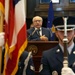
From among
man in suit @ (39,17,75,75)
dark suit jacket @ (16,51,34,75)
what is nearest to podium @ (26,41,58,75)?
dark suit jacket @ (16,51,34,75)

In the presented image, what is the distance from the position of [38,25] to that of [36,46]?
0.97 m

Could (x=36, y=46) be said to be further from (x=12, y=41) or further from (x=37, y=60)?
(x=12, y=41)

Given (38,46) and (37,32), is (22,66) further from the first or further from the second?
(37,32)

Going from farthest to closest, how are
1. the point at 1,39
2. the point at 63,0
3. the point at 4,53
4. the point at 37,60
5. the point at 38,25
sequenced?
the point at 63,0 → the point at 38,25 → the point at 37,60 → the point at 4,53 → the point at 1,39

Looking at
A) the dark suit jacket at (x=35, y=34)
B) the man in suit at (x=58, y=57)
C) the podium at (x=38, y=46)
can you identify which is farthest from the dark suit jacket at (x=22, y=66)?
the dark suit jacket at (x=35, y=34)

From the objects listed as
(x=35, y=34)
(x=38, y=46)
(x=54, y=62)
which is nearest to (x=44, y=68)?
(x=54, y=62)

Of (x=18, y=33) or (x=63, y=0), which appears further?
(x=63, y=0)

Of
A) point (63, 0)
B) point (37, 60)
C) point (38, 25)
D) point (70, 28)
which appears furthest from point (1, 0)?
point (63, 0)

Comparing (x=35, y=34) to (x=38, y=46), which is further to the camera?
(x=35, y=34)

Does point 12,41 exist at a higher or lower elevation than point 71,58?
higher

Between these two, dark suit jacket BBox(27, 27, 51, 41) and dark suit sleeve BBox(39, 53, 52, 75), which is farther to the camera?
dark suit jacket BBox(27, 27, 51, 41)

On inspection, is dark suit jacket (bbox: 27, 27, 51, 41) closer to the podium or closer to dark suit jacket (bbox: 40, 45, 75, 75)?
the podium

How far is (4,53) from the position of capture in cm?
246

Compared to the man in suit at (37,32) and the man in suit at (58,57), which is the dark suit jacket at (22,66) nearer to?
the man in suit at (58,57)
